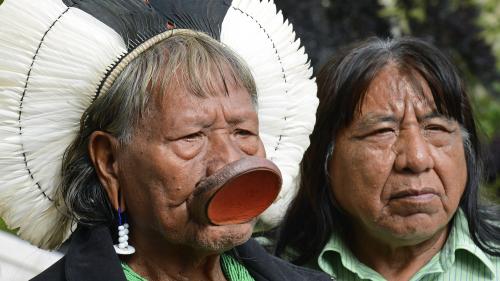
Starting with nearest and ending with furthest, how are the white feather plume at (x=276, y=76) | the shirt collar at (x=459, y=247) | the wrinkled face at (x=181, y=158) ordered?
1. the wrinkled face at (x=181, y=158)
2. the white feather plume at (x=276, y=76)
3. the shirt collar at (x=459, y=247)

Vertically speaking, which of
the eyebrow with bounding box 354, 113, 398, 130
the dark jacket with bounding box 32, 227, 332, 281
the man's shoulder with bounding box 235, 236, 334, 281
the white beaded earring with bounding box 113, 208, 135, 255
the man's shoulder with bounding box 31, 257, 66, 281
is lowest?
the man's shoulder with bounding box 31, 257, 66, 281

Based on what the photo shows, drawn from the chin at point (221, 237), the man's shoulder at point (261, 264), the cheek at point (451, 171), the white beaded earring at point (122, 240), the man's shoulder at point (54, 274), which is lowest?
the man's shoulder at point (54, 274)

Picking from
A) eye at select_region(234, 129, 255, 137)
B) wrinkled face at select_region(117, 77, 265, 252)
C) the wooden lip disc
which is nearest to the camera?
the wooden lip disc

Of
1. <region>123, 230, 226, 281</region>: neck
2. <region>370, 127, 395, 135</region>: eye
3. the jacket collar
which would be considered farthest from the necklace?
<region>370, 127, 395, 135</region>: eye

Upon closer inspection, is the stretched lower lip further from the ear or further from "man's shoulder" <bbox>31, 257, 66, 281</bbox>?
"man's shoulder" <bbox>31, 257, 66, 281</bbox>

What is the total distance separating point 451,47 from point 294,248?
3.42 m

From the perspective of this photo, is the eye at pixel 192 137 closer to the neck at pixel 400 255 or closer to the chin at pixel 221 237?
the chin at pixel 221 237

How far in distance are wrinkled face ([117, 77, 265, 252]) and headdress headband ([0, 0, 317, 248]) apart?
19 centimetres

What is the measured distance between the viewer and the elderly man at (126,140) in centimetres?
274

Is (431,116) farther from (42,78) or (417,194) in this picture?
(42,78)

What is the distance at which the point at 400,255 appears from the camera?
12.8 feet

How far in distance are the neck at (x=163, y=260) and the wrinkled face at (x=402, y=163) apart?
1038 millimetres

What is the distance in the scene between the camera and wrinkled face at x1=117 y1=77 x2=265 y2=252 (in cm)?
274

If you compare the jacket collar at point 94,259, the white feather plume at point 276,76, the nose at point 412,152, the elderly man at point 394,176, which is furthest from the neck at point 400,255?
the jacket collar at point 94,259
